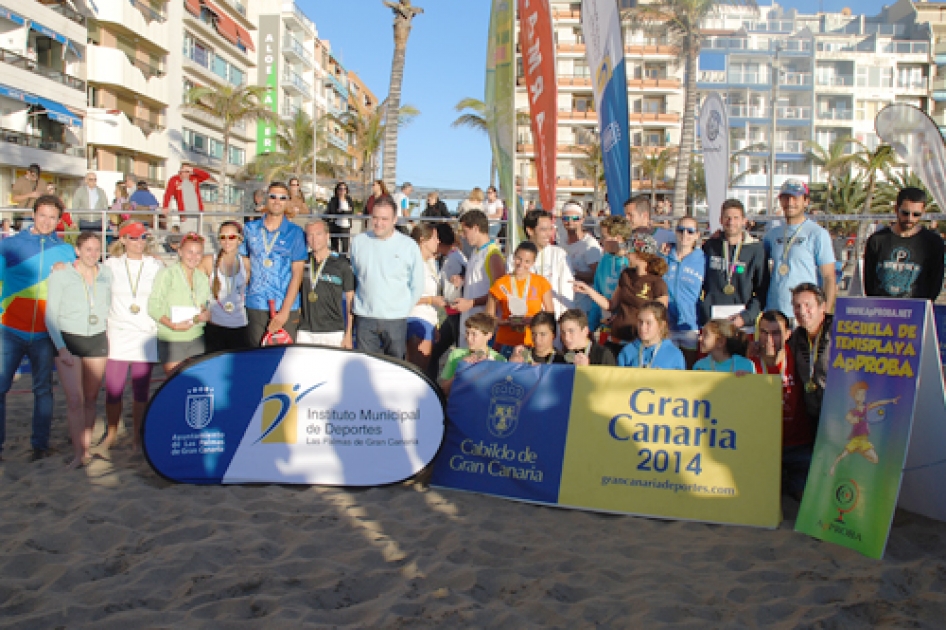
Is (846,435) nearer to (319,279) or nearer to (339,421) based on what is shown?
(339,421)

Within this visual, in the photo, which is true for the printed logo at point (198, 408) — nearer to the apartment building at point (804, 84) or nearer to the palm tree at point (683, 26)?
the palm tree at point (683, 26)

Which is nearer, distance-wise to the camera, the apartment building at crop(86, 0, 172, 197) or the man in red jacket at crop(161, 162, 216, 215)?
the man in red jacket at crop(161, 162, 216, 215)

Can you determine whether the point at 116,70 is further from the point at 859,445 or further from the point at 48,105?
the point at 859,445

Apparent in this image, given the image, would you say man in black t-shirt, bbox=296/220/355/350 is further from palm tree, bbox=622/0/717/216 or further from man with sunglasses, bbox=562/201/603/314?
palm tree, bbox=622/0/717/216

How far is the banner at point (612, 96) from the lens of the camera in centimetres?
705

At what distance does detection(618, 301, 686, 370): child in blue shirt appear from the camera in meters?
5.13

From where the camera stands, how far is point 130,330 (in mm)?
5992

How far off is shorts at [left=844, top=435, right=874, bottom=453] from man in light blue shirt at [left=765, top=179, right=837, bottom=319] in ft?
5.45

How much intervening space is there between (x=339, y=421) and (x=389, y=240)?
1.69m

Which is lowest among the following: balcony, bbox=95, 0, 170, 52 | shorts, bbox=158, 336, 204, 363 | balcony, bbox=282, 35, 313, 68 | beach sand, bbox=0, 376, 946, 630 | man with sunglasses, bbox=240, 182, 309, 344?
beach sand, bbox=0, 376, 946, 630

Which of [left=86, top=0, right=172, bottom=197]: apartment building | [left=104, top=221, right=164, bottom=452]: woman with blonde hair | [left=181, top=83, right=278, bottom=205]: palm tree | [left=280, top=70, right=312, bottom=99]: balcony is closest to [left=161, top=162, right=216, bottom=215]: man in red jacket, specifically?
[left=104, top=221, right=164, bottom=452]: woman with blonde hair

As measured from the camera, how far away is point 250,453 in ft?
16.8

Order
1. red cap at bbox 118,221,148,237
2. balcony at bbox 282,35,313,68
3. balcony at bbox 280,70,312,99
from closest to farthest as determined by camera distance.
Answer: red cap at bbox 118,221,148,237 < balcony at bbox 280,70,312,99 < balcony at bbox 282,35,313,68

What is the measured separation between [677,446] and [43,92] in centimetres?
3212
